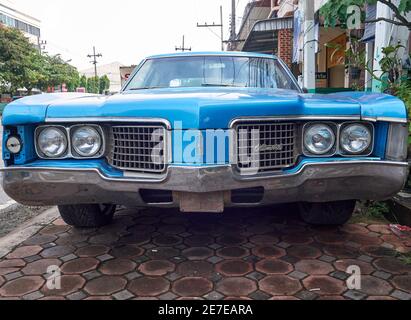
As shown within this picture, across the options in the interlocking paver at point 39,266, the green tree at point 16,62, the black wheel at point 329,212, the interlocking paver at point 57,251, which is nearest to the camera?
the interlocking paver at point 39,266

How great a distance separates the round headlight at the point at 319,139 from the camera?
253 centimetres

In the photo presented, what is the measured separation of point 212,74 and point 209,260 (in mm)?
1736

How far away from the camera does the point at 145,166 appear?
249 cm

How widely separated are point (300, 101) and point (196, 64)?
1.55m

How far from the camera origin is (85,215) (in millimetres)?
3312

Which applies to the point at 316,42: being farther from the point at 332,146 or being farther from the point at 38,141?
the point at 38,141

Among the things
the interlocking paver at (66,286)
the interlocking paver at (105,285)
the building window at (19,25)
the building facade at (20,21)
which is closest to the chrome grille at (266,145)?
the interlocking paver at (105,285)

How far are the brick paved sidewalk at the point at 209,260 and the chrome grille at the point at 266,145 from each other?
2.40 ft

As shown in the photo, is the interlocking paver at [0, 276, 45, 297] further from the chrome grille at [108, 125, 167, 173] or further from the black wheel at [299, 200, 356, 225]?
the black wheel at [299, 200, 356, 225]

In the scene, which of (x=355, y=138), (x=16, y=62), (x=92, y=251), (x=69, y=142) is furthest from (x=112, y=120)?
(x=16, y=62)

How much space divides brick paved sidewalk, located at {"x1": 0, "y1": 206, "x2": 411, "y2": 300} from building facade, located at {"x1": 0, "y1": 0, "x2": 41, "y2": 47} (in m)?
50.7

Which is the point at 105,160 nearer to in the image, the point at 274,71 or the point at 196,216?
the point at 196,216

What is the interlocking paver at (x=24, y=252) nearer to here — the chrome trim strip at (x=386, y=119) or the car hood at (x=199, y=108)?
the car hood at (x=199, y=108)

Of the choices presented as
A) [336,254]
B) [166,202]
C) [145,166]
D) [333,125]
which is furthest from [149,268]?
[333,125]
